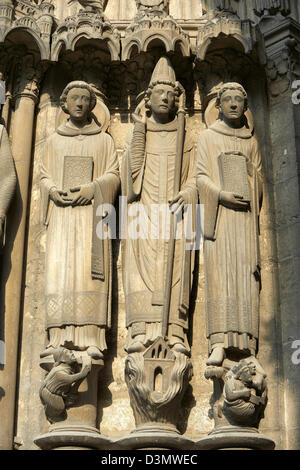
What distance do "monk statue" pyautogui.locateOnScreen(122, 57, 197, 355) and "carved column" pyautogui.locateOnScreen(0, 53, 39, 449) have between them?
1.00 m

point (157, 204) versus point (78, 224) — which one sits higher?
point (157, 204)

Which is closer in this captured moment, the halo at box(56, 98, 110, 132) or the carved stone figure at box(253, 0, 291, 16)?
the halo at box(56, 98, 110, 132)

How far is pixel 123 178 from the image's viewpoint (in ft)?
28.2

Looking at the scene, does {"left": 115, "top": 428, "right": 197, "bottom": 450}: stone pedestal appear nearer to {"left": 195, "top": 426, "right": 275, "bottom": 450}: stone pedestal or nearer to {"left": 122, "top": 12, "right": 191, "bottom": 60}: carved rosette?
{"left": 195, "top": 426, "right": 275, "bottom": 450}: stone pedestal

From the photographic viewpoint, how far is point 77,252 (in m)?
8.15

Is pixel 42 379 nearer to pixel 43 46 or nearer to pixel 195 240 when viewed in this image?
pixel 195 240

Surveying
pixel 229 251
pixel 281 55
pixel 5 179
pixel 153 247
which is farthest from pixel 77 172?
pixel 281 55

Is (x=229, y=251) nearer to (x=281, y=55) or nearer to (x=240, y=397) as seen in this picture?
(x=240, y=397)

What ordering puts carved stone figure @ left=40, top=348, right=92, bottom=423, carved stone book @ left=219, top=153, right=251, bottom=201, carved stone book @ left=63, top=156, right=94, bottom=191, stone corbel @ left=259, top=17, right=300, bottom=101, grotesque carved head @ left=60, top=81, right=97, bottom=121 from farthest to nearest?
stone corbel @ left=259, top=17, right=300, bottom=101, grotesque carved head @ left=60, top=81, right=97, bottom=121, carved stone book @ left=63, top=156, right=94, bottom=191, carved stone book @ left=219, top=153, right=251, bottom=201, carved stone figure @ left=40, top=348, right=92, bottom=423

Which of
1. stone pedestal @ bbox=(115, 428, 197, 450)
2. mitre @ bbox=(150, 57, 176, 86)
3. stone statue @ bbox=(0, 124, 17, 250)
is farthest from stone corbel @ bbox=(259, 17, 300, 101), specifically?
stone pedestal @ bbox=(115, 428, 197, 450)

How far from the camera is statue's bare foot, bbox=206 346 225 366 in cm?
769

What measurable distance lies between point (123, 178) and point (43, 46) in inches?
63.8

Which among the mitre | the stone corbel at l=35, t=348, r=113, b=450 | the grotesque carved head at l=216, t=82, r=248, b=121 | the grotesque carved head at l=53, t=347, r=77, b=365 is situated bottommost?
the stone corbel at l=35, t=348, r=113, b=450

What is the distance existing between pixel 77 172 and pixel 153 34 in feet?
5.33
